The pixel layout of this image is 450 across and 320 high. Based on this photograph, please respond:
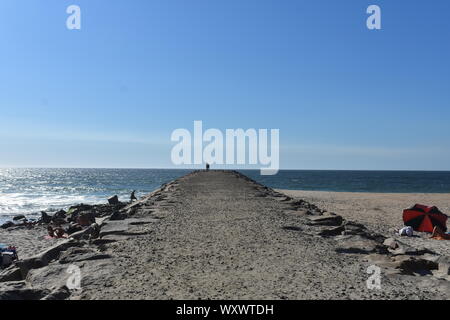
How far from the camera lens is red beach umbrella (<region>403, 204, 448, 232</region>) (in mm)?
13594

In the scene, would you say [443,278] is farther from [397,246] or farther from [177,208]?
[177,208]

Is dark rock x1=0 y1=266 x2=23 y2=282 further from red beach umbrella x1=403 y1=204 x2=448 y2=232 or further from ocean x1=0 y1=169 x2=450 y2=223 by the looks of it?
ocean x1=0 y1=169 x2=450 y2=223

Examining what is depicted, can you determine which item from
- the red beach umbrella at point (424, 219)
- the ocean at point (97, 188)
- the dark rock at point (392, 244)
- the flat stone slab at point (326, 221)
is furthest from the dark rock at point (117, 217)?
the ocean at point (97, 188)

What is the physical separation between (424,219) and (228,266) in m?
10.4

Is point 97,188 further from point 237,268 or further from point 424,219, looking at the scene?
point 237,268

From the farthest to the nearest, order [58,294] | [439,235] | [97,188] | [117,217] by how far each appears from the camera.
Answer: [97,188]
[439,235]
[117,217]
[58,294]

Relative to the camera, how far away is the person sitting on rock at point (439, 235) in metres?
12.4

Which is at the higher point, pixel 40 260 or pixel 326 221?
pixel 326 221

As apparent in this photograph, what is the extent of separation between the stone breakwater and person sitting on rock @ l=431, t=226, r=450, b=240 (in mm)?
5159

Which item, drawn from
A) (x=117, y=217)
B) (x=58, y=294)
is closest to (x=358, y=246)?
(x=58, y=294)

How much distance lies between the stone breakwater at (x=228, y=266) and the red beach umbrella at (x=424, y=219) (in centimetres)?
610

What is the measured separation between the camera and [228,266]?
5504 mm

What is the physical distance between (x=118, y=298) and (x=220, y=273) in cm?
132
